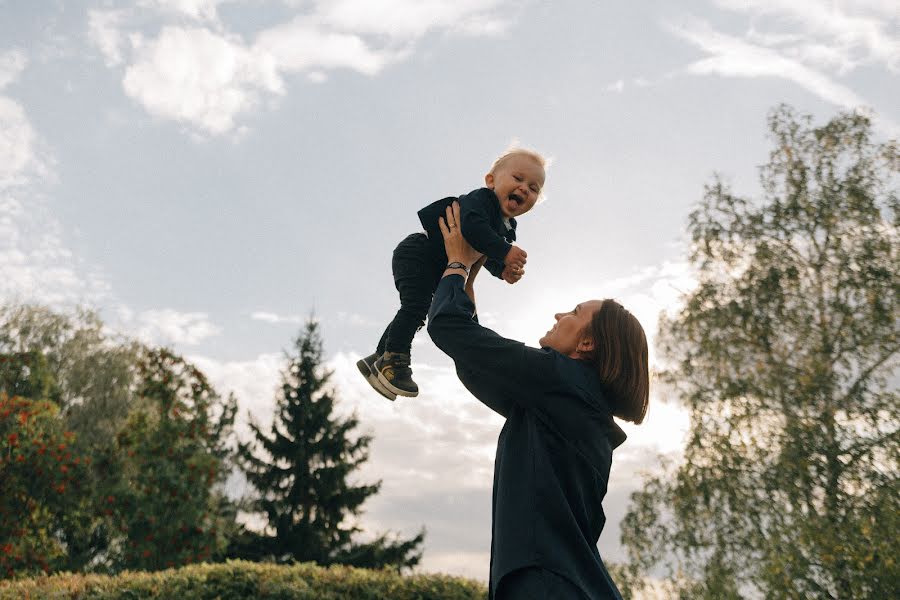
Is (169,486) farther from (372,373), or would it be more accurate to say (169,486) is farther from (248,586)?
(372,373)

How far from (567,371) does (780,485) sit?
42.8ft

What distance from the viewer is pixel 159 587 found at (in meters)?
9.28

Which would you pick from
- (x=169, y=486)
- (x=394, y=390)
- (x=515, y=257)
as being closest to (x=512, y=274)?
(x=515, y=257)

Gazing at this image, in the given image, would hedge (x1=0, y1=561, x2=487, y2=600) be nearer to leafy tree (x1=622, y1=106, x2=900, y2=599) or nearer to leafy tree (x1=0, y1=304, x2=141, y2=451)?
leafy tree (x1=622, y1=106, x2=900, y2=599)

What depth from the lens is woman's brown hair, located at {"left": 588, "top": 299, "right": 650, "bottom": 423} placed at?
2.78 meters

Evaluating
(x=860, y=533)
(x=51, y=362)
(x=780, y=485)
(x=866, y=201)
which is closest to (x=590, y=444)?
(x=860, y=533)

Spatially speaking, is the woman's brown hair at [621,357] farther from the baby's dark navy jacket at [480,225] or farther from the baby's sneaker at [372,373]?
the baby's sneaker at [372,373]

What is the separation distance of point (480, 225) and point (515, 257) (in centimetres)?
19

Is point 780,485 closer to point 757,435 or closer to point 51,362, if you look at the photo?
point 757,435

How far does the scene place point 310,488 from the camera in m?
20.6

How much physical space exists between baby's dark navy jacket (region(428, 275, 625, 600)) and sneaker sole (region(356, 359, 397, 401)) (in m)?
0.70

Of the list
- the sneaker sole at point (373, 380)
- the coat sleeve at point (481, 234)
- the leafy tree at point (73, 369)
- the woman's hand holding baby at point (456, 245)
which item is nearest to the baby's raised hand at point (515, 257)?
the coat sleeve at point (481, 234)

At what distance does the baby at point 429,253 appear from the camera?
3363 mm

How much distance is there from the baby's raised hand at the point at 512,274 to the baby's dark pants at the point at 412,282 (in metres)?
0.32
